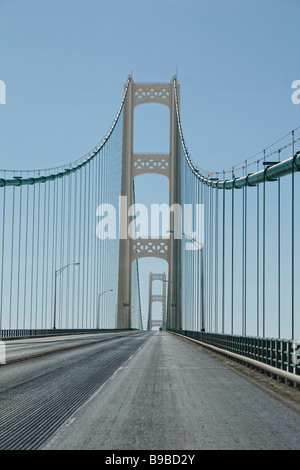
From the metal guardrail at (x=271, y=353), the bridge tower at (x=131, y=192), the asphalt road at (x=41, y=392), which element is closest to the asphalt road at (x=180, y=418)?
the asphalt road at (x=41, y=392)

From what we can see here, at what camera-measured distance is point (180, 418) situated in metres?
10.1

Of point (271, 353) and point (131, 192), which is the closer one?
point (271, 353)

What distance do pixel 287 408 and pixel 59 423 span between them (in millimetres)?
4079

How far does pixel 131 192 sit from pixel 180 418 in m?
80.6

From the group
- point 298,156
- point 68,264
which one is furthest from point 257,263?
point 68,264

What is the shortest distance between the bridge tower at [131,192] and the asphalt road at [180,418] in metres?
71.1

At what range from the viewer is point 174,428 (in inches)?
360

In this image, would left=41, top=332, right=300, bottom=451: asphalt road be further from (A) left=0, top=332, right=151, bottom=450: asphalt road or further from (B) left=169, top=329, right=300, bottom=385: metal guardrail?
(B) left=169, top=329, right=300, bottom=385: metal guardrail

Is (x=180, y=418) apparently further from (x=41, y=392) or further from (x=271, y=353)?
(x=271, y=353)

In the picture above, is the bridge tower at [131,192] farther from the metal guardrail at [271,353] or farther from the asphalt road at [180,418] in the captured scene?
the asphalt road at [180,418]

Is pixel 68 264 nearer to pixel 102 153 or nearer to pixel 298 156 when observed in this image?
pixel 102 153

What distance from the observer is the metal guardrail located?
1520 cm

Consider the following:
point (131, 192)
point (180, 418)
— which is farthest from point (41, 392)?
point (131, 192)

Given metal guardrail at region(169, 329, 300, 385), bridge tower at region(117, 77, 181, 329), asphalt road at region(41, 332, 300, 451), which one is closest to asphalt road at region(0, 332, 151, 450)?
asphalt road at region(41, 332, 300, 451)
